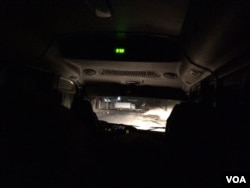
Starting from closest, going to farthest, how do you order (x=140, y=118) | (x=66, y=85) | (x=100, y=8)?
1. (x=100, y=8)
2. (x=140, y=118)
3. (x=66, y=85)

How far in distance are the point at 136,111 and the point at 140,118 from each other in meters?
0.13

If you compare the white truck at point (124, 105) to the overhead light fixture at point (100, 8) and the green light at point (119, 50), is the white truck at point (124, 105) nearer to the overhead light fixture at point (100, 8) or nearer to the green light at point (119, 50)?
Result: the green light at point (119, 50)

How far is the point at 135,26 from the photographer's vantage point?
112 inches

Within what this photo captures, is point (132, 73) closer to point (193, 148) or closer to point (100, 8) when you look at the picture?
point (100, 8)

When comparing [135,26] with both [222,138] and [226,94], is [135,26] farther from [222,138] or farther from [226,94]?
[222,138]

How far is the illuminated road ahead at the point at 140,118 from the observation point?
14.5ft

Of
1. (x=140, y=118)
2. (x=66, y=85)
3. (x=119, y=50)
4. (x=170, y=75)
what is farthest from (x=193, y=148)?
(x=66, y=85)

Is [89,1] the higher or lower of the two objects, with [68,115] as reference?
higher

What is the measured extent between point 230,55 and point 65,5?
1486 millimetres

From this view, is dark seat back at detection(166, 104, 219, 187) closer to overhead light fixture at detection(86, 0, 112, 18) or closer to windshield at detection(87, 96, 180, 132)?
overhead light fixture at detection(86, 0, 112, 18)

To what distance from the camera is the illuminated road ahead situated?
4434mm

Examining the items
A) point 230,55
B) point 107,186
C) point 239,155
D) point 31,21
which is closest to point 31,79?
point 31,21

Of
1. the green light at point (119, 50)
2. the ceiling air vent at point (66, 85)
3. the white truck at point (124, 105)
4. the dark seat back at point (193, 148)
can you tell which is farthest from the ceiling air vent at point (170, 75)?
the dark seat back at point (193, 148)

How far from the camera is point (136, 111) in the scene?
178 inches
